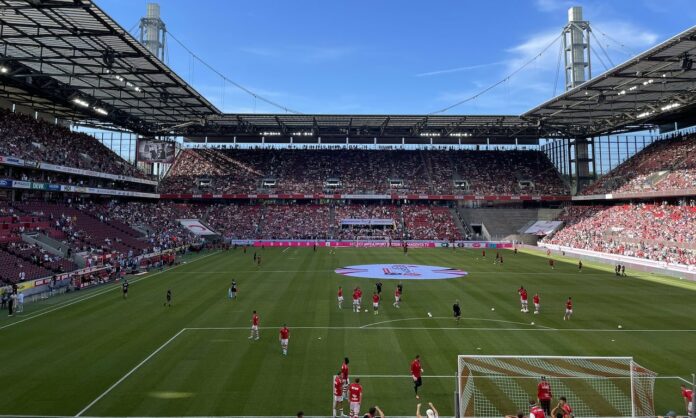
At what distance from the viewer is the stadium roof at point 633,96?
1491 inches

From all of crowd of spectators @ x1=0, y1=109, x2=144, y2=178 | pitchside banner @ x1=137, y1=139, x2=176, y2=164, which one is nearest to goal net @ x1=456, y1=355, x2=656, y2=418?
crowd of spectators @ x1=0, y1=109, x2=144, y2=178

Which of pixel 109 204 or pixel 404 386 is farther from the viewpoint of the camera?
pixel 109 204

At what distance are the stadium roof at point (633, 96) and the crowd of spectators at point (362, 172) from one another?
13.8 meters

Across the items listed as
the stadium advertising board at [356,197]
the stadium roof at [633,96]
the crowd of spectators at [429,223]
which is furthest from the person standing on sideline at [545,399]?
the stadium advertising board at [356,197]

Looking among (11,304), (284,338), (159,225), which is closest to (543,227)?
(159,225)

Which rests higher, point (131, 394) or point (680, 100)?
point (680, 100)

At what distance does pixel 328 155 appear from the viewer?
90.0 metres

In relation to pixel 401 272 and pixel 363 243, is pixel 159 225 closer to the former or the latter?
pixel 363 243

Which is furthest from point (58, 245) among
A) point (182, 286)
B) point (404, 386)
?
point (404, 386)

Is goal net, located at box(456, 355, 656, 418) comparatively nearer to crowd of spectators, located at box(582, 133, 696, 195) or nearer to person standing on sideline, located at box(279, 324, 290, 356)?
person standing on sideline, located at box(279, 324, 290, 356)

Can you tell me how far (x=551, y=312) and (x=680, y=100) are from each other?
4393 centimetres

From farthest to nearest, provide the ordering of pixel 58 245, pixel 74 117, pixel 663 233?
pixel 74 117, pixel 663 233, pixel 58 245

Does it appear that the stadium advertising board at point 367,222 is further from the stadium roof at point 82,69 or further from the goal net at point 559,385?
the goal net at point 559,385

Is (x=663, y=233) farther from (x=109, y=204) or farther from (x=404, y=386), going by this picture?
(x=109, y=204)
